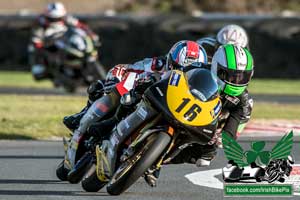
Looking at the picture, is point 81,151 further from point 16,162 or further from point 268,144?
point 268,144

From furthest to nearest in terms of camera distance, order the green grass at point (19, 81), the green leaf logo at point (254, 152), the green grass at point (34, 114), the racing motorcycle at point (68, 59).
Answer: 1. the green grass at point (19, 81)
2. the racing motorcycle at point (68, 59)
3. the green grass at point (34, 114)
4. the green leaf logo at point (254, 152)

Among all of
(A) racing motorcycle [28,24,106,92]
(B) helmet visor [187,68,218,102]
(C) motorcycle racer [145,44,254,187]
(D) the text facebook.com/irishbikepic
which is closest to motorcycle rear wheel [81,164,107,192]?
(D) the text facebook.com/irishbikepic

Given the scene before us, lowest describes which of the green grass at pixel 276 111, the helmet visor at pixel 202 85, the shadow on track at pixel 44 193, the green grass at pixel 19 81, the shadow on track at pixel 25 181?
the green grass at pixel 19 81

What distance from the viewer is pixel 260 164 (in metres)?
7.47

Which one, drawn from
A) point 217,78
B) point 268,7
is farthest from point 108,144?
point 268,7

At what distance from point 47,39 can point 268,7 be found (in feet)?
81.9

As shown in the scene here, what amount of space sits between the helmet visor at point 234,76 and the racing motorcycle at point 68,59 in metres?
13.3

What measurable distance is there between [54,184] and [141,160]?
1676mm

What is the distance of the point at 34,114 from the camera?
50.2 ft

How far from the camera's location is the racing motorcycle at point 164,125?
705cm

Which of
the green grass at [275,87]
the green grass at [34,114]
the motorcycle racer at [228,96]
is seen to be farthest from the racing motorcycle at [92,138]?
the green grass at [275,87]

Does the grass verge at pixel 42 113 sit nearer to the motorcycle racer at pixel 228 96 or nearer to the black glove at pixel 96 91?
the black glove at pixel 96 91

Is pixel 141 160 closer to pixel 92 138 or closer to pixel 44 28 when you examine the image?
pixel 92 138

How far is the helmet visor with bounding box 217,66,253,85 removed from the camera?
7688mm
